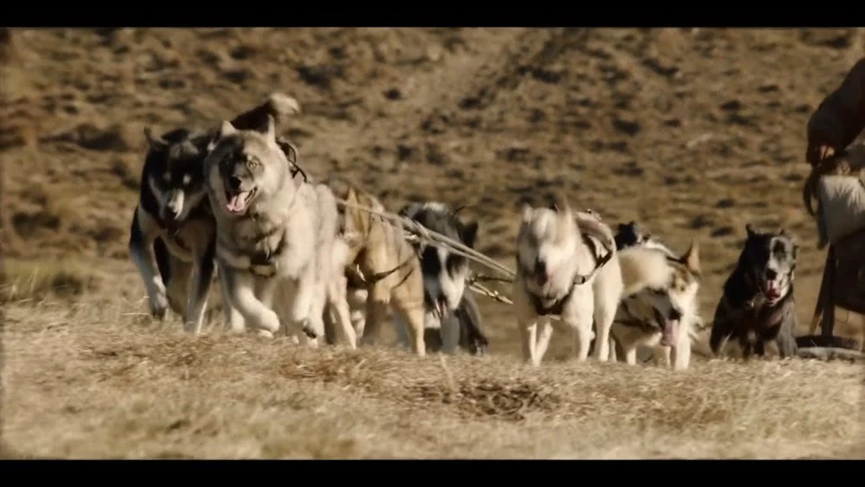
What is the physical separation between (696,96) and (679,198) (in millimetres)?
6835

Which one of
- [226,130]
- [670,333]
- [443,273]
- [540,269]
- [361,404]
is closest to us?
[361,404]

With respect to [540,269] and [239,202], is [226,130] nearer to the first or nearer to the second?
[239,202]

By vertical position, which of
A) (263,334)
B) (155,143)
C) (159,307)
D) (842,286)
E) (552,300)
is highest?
(155,143)

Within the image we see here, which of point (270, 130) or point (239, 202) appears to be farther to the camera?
point (270, 130)

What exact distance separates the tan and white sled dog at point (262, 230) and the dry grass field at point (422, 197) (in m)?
0.62

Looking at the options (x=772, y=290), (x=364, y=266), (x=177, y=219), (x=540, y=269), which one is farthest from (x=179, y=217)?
(x=772, y=290)

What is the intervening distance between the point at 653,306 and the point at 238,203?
15.2 ft

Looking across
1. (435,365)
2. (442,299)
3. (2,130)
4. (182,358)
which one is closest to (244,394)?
(182,358)

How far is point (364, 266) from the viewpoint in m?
15.7

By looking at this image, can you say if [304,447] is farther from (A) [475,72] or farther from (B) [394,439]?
(A) [475,72]

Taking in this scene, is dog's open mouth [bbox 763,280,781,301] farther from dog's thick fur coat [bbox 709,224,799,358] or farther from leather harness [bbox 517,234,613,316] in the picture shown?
leather harness [bbox 517,234,613,316]

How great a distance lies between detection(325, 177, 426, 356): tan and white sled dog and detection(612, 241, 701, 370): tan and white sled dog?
1.72 meters

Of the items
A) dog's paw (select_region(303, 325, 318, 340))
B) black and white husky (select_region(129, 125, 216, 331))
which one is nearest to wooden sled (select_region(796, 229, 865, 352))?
dog's paw (select_region(303, 325, 318, 340))

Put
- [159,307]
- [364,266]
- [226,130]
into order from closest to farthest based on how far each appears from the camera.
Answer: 1. [226,130]
2. [159,307]
3. [364,266]
